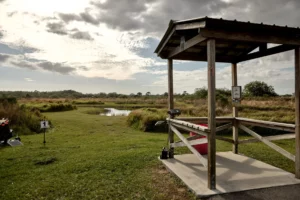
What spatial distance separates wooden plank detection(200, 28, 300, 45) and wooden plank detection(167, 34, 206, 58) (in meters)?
0.21

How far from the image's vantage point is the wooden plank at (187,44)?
4648mm

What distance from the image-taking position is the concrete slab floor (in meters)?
4.55

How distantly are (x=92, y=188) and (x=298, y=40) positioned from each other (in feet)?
18.2

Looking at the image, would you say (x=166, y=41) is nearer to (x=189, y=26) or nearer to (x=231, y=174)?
(x=189, y=26)

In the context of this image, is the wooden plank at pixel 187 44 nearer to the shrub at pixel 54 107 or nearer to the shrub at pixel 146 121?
the shrub at pixel 146 121

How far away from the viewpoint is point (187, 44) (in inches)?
206

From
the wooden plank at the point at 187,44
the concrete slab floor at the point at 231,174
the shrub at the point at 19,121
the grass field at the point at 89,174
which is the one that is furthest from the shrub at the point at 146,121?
the wooden plank at the point at 187,44

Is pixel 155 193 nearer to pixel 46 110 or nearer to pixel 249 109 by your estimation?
pixel 249 109

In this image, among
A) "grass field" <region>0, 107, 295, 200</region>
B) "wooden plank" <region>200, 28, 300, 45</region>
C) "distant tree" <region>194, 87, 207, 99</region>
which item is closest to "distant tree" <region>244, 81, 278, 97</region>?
"distant tree" <region>194, 87, 207, 99</region>

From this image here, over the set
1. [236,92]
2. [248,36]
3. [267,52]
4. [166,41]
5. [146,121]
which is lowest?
[146,121]

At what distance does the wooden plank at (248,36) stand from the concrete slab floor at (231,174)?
301 centimetres

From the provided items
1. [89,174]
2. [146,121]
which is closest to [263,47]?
[89,174]

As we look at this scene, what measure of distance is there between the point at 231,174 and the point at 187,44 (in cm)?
324

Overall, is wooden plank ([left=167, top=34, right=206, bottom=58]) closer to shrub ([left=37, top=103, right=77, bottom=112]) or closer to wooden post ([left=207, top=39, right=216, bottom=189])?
wooden post ([left=207, top=39, right=216, bottom=189])
